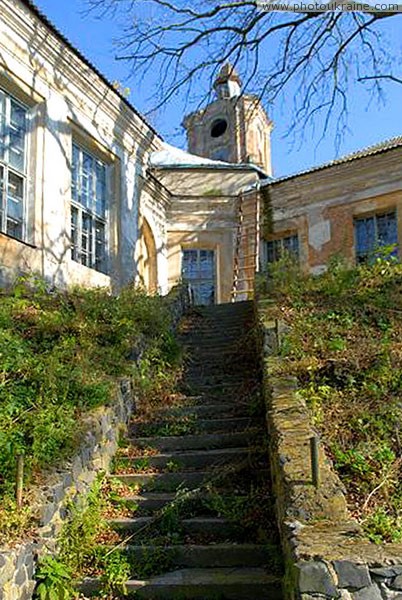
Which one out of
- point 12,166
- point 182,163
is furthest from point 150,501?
point 182,163

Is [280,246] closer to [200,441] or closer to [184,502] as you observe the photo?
[200,441]

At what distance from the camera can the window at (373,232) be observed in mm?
15008

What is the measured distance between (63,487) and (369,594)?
9.08 feet

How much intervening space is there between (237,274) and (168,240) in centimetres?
241

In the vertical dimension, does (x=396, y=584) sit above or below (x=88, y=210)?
below

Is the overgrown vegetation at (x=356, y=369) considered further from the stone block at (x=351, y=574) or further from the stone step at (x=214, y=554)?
the stone step at (x=214, y=554)

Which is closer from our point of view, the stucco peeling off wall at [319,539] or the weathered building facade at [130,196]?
the stucco peeling off wall at [319,539]

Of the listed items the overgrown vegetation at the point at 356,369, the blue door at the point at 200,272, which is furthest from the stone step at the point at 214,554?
the blue door at the point at 200,272

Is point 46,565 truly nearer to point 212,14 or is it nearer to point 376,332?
point 376,332

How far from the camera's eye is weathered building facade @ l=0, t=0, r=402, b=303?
983 centimetres

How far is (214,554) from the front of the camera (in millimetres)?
4840

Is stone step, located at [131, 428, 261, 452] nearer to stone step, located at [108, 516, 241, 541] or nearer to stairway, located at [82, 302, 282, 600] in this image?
stairway, located at [82, 302, 282, 600]

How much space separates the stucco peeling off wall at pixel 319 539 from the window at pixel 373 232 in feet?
35.2

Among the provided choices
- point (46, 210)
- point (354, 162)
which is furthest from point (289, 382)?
point (354, 162)
